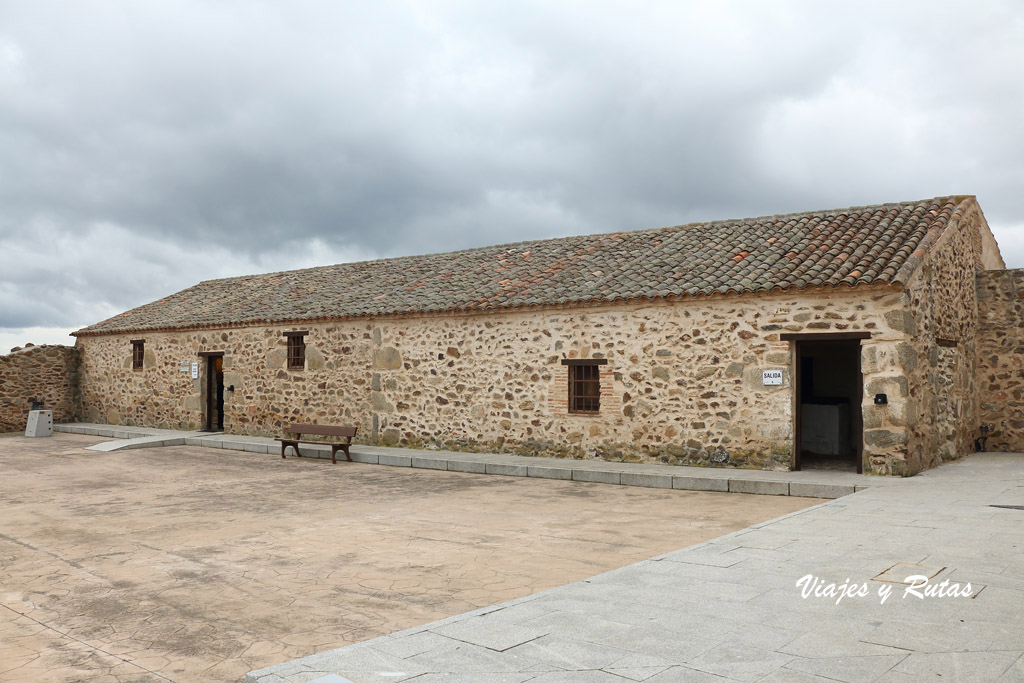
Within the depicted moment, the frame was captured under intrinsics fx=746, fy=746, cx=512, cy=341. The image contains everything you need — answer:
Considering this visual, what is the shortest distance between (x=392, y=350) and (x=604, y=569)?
996 centimetres

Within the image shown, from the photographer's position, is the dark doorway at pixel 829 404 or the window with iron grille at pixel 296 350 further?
the window with iron grille at pixel 296 350

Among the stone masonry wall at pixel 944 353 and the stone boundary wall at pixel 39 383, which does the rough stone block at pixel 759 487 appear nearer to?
the stone masonry wall at pixel 944 353

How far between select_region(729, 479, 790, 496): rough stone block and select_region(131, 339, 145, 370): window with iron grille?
17381mm

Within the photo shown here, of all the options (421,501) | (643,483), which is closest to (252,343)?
(421,501)

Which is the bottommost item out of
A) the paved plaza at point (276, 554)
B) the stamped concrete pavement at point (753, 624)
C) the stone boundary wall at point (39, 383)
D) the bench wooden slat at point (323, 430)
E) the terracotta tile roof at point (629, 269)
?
the paved plaza at point (276, 554)

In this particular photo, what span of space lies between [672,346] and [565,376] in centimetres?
203

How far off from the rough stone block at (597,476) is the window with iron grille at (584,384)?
164 centimetres

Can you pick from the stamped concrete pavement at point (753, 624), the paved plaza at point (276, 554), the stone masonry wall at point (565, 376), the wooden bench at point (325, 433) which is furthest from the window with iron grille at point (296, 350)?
the stamped concrete pavement at point (753, 624)

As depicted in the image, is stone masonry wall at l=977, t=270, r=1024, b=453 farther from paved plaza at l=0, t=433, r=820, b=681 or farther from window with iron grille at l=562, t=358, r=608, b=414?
window with iron grille at l=562, t=358, r=608, b=414

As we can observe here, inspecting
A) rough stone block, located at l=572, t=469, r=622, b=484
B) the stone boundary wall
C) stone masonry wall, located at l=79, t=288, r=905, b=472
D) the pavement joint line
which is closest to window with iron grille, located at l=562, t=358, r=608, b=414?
stone masonry wall, located at l=79, t=288, r=905, b=472

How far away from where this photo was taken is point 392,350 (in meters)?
15.2

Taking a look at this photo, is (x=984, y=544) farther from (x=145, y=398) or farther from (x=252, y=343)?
(x=145, y=398)

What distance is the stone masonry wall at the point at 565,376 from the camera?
11.0m

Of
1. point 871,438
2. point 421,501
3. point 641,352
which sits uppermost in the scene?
point 641,352
